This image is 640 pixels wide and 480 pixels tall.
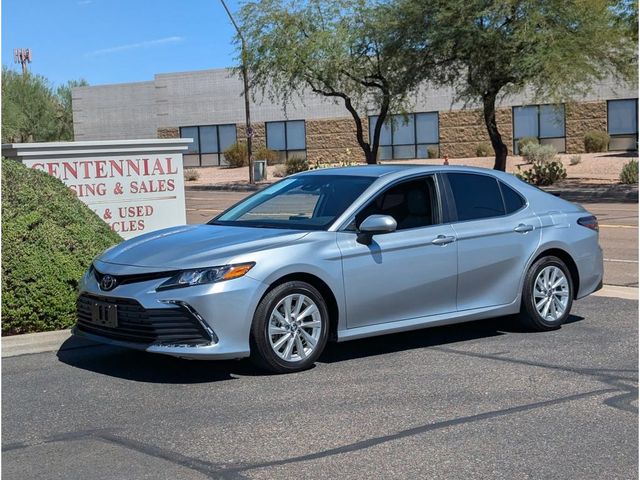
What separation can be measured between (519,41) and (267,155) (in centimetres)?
3099

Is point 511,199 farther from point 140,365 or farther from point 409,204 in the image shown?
point 140,365

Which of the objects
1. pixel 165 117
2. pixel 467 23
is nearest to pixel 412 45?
pixel 467 23

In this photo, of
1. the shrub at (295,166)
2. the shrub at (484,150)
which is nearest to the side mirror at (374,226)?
the shrub at (295,166)

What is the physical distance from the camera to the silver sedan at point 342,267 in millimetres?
7078

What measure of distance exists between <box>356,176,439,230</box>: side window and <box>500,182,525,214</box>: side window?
2.93 ft

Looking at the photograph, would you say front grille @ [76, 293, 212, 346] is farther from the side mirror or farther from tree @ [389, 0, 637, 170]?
tree @ [389, 0, 637, 170]

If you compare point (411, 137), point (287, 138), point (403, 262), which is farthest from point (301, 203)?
point (287, 138)

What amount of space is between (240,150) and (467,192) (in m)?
54.0

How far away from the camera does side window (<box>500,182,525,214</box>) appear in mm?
9039

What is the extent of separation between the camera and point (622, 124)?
51.9m

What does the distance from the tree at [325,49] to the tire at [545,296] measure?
29.1m

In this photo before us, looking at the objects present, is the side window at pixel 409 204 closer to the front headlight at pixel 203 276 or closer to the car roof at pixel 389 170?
the car roof at pixel 389 170

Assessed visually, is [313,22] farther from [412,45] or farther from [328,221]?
[328,221]

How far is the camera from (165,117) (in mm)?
66375
